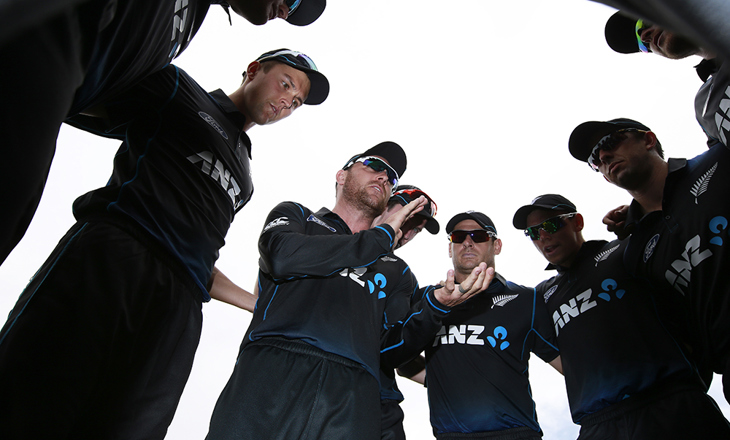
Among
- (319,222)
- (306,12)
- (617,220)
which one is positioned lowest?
(319,222)

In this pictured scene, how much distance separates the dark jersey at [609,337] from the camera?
316cm

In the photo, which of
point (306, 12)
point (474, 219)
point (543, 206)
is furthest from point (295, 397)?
point (543, 206)

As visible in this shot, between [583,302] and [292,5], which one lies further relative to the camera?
[292,5]

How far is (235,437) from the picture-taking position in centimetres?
216

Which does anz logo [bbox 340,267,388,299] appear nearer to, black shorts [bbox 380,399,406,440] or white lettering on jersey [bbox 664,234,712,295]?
black shorts [bbox 380,399,406,440]

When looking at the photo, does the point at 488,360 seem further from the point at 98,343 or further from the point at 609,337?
the point at 98,343

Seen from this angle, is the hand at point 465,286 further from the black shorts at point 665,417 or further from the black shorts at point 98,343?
the black shorts at point 98,343

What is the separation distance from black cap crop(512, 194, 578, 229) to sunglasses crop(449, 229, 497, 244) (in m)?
0.41

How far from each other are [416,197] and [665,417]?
307cm

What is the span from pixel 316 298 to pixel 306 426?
80 cm

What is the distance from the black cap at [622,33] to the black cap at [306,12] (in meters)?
2.84

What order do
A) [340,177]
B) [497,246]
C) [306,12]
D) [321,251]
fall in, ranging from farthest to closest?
[497,246]
[340,177]
[306,12]
[321,251]

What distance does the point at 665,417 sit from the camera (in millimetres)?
2893

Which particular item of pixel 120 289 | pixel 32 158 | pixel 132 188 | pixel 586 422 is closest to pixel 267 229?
pixel 132 188
